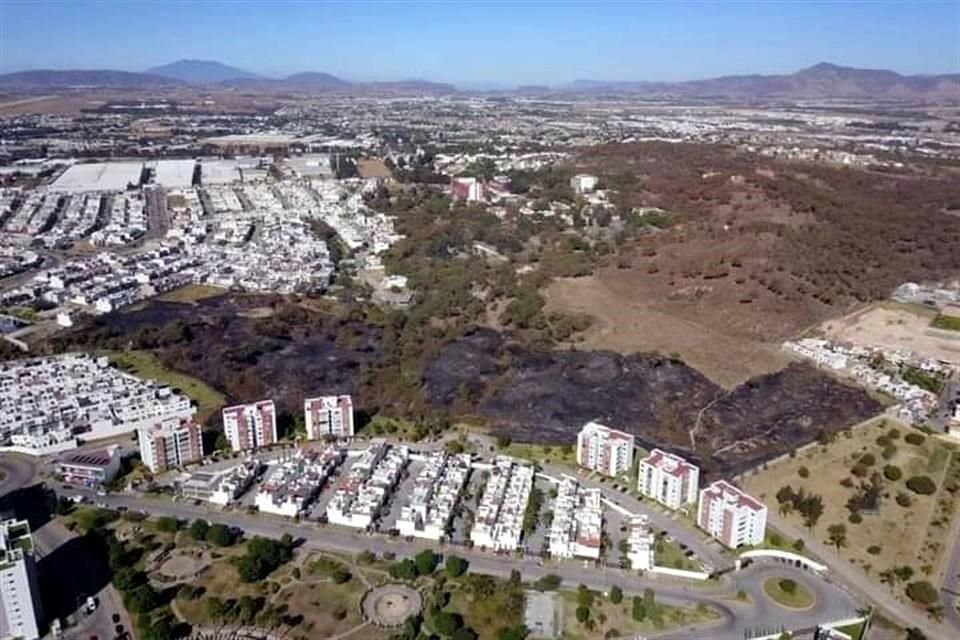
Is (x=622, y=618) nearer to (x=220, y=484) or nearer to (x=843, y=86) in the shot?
(x=220, y=484)

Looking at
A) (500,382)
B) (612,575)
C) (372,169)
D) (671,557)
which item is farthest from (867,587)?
(372,169)

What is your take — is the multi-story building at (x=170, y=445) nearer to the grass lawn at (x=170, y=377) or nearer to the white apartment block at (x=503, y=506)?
the grass lawn at (x=170, y=377)

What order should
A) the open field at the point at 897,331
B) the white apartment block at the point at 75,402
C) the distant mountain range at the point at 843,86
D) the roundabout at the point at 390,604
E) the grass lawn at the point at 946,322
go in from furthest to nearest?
the distant mountain range at the point at 843,86
the grass lawn at the point at 946,322
the open field at the point at 897,331
the white apartment block at the point at 75,402
the roundabout at the point at 390,604

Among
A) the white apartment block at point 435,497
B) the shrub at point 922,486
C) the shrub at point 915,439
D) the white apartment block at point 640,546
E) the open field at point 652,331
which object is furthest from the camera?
the open field at point 652,331

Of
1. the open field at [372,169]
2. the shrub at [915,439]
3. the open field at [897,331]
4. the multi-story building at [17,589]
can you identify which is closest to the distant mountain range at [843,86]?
the open field at [372,169]

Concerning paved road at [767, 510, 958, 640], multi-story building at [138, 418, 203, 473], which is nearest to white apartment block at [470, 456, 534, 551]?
paved road at [767, 510, 958, 640]

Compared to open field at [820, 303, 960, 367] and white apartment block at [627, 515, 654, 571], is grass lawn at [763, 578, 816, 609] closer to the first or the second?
white apartment block at [627, 515, 654, 571]

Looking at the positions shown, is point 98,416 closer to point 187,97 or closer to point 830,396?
point 830,396
